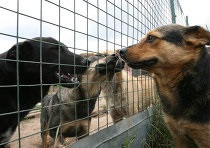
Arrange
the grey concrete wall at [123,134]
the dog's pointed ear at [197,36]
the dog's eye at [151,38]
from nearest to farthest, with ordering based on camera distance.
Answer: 1. the grey concrete wall at [123,134]
2. the dog's pointed ear at [197,36]
3. the dog's eye at [151,38]

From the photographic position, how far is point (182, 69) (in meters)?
3.31

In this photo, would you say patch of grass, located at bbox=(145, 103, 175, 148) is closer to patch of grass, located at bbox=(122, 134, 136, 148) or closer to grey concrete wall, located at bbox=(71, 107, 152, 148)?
grey concrete wall, located at bbox=(71, 107, 152, 148)

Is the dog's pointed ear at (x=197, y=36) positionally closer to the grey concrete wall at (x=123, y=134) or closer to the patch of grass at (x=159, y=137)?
the grey concrete wall at (x=123, y=134)

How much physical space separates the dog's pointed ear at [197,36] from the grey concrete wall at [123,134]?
143 cm

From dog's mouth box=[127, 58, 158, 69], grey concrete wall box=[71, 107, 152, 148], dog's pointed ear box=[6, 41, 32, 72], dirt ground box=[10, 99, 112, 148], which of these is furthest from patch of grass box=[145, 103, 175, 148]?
dog's pointed ear box=[6, 41, 32, 72]

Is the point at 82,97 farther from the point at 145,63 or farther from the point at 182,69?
the point at 182,69

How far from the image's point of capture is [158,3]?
6.94m

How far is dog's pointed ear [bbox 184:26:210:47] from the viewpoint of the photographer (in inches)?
125

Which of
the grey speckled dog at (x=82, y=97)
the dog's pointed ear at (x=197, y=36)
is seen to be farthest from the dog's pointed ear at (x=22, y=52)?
the dog's pointed ear at (x=197, y=36)

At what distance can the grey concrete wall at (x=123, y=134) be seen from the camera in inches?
119

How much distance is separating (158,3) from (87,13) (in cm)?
431

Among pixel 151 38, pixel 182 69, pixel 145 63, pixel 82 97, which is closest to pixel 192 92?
pixel 182 69

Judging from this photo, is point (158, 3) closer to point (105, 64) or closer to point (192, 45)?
point (105, 64)

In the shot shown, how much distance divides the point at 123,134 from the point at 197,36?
162cm
